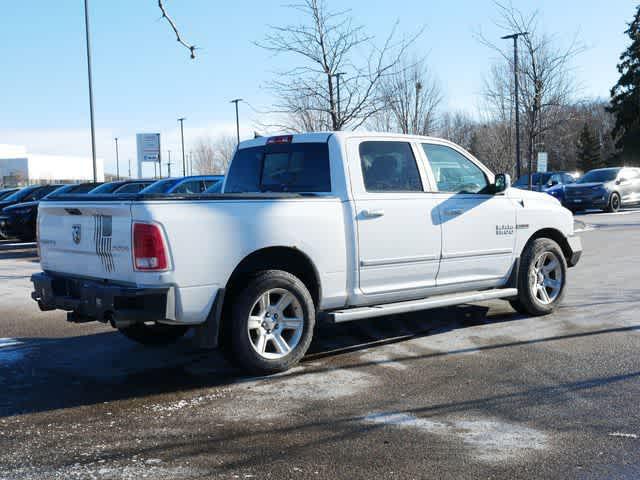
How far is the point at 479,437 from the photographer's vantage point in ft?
14.6

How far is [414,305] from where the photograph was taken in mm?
6918

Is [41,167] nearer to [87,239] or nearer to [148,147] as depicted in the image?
[148,147]

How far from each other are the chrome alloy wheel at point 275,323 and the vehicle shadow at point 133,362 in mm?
239

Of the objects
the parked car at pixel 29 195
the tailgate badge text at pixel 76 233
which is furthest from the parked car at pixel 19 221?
the tailgate badge text at pixel 76 233

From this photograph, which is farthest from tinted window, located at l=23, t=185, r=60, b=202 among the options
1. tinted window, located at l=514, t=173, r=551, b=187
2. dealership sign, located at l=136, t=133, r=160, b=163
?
dealership sign, located at l=136, t=133, r=160, b=163

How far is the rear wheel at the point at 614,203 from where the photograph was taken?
26734 mm

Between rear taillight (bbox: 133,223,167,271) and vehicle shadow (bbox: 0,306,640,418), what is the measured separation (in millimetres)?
969

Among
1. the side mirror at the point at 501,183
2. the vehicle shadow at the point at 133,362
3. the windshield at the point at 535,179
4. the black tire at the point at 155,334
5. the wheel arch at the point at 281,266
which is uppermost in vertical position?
the windshield at the point at 535,179

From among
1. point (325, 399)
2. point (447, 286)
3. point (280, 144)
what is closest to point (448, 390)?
point (325, 399)

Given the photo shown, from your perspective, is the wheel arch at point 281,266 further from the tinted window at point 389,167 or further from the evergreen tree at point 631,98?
the evergreen tree at point 631,98

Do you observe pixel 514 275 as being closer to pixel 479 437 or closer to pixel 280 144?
pixel 280 144

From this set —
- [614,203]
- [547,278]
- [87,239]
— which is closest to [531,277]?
[547,278]

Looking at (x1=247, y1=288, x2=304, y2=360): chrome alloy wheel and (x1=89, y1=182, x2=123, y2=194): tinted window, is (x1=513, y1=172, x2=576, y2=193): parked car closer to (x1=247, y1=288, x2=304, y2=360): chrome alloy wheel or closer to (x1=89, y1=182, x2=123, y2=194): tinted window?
(x1=89, y1=182, x2=123, y2=194): tinted window

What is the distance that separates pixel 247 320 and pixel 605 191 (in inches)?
921
